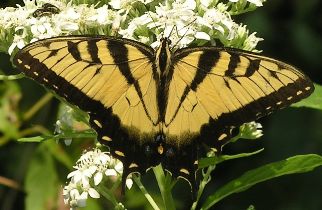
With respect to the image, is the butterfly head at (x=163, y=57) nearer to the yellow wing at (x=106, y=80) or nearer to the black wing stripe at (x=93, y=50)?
the yellow wing at (x=106, y=80)

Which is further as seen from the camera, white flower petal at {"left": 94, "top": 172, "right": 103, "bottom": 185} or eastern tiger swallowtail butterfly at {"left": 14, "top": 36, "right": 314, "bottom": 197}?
white flower petal at {"left": 94, "top": 172, "right": 103, "bottom": 185}

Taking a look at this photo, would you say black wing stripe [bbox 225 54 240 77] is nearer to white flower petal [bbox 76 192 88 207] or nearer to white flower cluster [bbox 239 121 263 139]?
white flower cluster [bbox 239 121 263 139]

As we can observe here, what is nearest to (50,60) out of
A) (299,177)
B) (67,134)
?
(67,134)

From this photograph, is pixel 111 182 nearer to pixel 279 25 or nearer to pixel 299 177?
pixel 299 177

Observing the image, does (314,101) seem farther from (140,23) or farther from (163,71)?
(140,23)

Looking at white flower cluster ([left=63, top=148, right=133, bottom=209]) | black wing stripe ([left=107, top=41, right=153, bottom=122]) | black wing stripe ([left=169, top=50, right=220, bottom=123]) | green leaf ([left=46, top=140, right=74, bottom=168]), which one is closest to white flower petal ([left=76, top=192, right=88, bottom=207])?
white flower cluster ([left=63, top=148, right=133, bottom=209])
